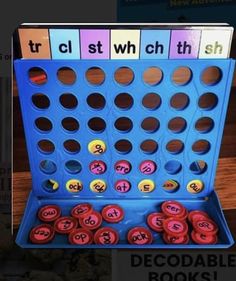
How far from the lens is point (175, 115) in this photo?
0.56 m

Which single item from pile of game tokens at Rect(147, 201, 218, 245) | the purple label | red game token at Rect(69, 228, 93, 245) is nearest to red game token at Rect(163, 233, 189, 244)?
pile of game tokens at Rect(147, 201, 218, 245)

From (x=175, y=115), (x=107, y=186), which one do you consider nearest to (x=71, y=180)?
(x=107, y=186)

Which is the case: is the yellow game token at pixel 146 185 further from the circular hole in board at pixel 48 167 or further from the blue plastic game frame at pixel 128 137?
the circular hole in board at pixel 48 167

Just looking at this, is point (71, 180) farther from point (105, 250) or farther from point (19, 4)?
point (19, 4)

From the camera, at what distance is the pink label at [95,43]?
48 cm

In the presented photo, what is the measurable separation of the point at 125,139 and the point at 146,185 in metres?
0.09

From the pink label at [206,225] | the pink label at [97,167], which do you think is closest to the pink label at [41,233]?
the pink label at [97,167]

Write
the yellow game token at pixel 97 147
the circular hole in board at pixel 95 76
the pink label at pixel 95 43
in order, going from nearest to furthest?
1. the pink label at pixel 95 43
2. the yellow game token at pixel 97 147
3. the circular hole in board at pixel 95 76

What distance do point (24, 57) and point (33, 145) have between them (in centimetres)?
13

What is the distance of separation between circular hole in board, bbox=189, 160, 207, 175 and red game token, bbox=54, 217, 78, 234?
0.64ft

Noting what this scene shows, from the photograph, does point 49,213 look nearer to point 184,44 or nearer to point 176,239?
point 176,239

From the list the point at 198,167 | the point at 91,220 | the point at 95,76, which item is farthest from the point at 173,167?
the point at 95,76

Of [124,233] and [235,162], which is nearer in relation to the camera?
[124,233]

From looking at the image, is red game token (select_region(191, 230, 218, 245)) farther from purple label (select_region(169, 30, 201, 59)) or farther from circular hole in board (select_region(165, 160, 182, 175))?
purple label (select_region(169, 30, 201, 59))
